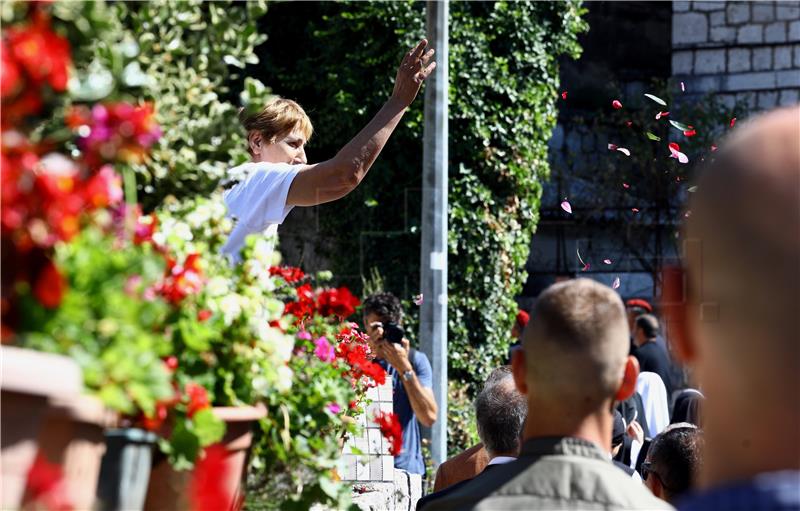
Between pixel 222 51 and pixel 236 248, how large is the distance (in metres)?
1.16

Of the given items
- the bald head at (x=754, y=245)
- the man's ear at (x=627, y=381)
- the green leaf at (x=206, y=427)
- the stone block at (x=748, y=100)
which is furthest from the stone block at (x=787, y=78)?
the bald head at (x=754, y=245)

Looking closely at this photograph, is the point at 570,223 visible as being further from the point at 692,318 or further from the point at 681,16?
the point at 692,318

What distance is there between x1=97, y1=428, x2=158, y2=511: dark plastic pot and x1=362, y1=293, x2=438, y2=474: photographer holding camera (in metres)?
4.73

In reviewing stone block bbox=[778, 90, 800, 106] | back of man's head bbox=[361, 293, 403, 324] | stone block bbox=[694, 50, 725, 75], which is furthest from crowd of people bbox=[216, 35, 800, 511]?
stone block bbox=[694, 50, 725, 75]

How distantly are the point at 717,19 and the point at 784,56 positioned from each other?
92 centimetres

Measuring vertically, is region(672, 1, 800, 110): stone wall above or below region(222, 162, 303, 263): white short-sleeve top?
above

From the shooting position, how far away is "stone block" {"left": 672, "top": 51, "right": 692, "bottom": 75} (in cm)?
1386

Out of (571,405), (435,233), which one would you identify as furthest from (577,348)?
(435,233)

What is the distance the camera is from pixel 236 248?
2980 millimetres

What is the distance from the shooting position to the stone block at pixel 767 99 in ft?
44.2

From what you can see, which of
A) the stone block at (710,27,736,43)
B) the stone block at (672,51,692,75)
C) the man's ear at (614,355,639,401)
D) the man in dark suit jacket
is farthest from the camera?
the stone block at (672,51,692,75)

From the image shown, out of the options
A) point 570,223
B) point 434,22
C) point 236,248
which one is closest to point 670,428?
point 236,248

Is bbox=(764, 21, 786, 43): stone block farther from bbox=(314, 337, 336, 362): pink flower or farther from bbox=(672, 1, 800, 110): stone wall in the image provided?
bbox=(314, 337, 336, 362): pink flower

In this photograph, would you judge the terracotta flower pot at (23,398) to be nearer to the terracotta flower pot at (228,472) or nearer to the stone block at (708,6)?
the terracotta flower pot at (228,472)
